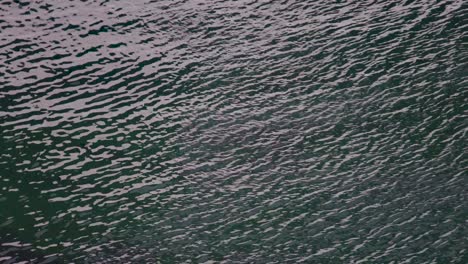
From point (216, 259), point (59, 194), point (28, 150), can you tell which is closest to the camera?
point (216, 259)

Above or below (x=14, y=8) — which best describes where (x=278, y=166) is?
below

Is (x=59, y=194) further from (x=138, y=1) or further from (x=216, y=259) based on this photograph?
(x=138, y=1)

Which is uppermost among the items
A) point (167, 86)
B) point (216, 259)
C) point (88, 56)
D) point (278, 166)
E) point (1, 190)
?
point (88, 56)

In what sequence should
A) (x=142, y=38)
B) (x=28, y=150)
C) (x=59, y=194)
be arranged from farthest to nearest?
(x=142, y=38), (x=28, y=150), (x=59, y=194)

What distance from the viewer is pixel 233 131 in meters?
8.93

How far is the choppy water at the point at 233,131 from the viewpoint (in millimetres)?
7637

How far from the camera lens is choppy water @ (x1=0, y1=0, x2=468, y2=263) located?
764 cm

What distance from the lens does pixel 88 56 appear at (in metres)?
9.89

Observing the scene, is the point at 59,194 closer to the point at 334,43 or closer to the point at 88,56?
the point at 88,56

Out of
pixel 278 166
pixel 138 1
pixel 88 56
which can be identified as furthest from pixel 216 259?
pixel 138 1

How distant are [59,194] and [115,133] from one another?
1179mm

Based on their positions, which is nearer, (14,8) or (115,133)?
(115,133)

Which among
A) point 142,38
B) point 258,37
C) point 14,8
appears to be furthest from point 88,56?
point 258,37

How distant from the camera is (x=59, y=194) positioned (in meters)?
8.04
